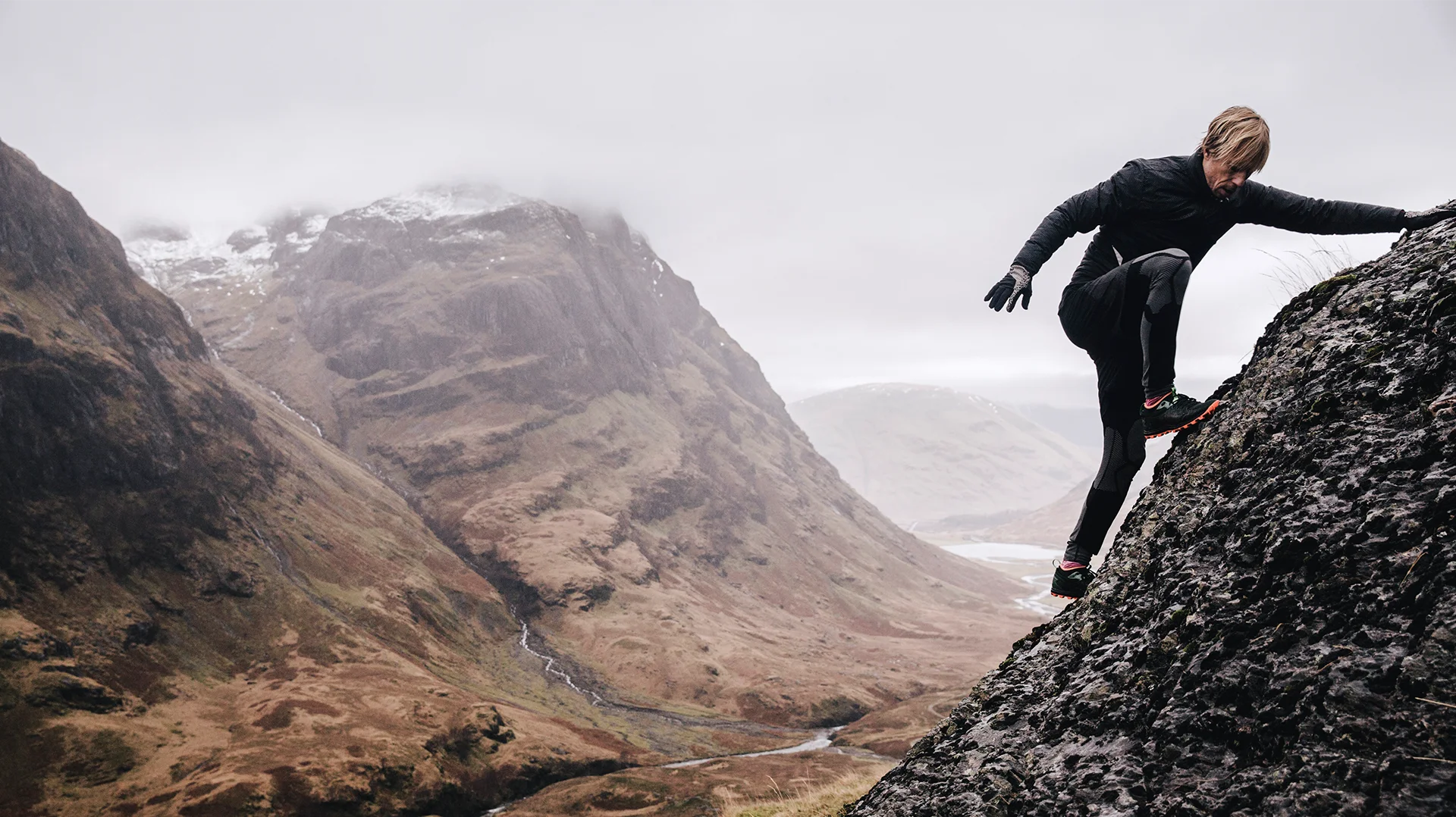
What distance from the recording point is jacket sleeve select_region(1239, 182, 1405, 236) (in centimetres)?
526

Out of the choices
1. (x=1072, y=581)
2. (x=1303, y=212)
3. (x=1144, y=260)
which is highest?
(x=1303, y=212)

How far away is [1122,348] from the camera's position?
558 cm

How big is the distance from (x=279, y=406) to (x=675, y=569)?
357 feet

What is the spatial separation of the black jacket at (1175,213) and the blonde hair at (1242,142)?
A: 6.5 inches

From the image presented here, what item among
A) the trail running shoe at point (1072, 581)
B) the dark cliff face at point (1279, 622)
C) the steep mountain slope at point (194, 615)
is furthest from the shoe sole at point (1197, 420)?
the steep mountain slope at point (194, 615)

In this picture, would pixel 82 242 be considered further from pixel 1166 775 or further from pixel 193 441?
pixel 1166 775

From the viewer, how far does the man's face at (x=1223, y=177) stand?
16.7 ft

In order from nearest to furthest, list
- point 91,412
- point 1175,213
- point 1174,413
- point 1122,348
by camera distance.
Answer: point 1174,413, point 1175,213, point 1122,348, point 91,412

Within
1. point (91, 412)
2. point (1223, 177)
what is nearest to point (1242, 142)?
point (1223, 177)

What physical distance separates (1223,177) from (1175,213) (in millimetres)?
356

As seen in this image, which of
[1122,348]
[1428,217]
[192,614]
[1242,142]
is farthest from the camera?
[192,614]

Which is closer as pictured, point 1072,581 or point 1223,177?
point 1223,177

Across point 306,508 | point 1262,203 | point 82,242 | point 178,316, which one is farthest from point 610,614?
point 1262,203

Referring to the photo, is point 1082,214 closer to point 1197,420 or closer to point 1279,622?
point 1197,420
